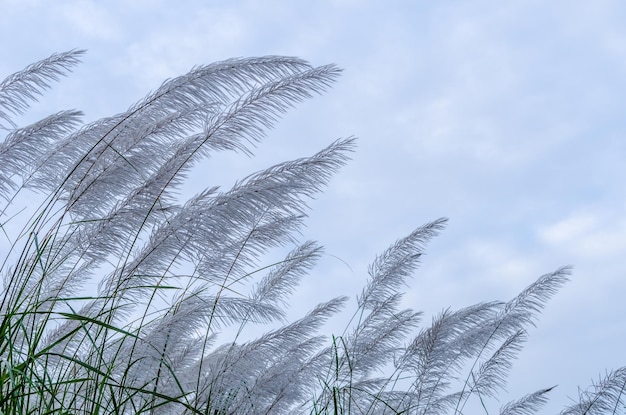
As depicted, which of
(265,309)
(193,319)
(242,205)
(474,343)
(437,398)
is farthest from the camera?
(437,398)

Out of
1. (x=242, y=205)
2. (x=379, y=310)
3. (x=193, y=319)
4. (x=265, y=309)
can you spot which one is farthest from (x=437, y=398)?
(x=242, y=205)

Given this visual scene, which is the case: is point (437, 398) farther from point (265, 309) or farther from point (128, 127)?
point (128, 127)

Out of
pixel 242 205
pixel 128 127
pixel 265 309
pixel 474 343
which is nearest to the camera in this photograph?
pixel 242 205

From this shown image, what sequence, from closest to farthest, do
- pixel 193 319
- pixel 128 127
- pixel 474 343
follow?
pixel 128 127 < pixel 193 319 < pixel 474 343

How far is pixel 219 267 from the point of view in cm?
283

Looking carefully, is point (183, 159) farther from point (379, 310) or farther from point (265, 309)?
point (379, 310)

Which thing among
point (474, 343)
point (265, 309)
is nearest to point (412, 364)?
point (474, 343)

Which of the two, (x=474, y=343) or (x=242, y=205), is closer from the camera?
(x=242, y=205)

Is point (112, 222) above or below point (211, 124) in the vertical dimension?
below

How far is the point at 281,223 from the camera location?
9.30 ft

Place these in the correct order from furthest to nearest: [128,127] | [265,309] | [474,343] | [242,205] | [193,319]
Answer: [474,343] < [265,309] < [193,319] < [128,127] < [242,205]

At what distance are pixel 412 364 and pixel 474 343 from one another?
32cm

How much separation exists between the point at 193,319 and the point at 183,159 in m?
0.62

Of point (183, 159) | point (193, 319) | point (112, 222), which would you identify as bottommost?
point (193, 319)
